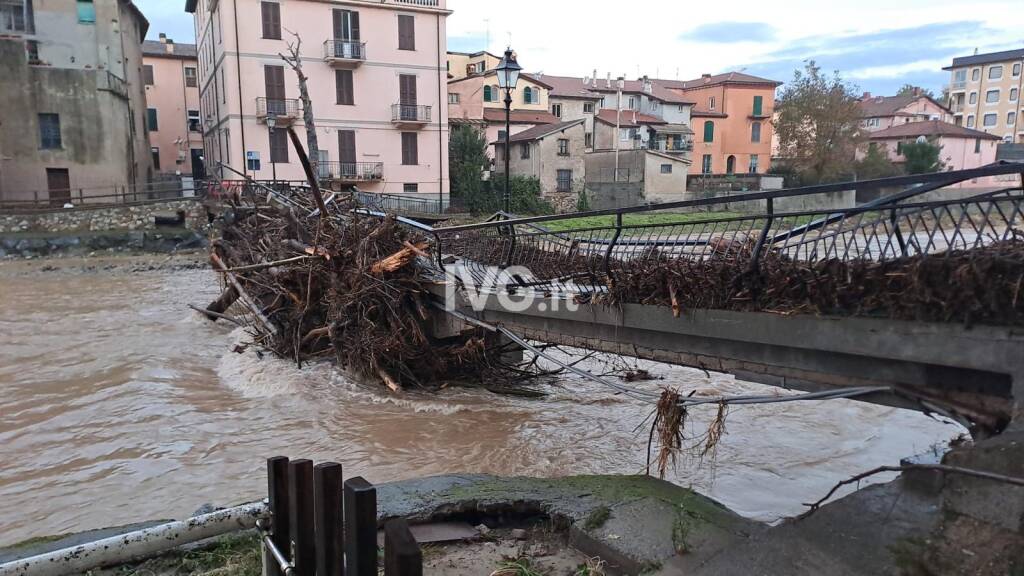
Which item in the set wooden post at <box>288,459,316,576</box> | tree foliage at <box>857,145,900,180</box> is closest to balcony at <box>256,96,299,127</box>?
wooden post at <box>288,459,316,576</box>

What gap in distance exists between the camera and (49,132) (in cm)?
3186

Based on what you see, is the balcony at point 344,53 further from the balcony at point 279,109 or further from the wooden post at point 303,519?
the wooden post at point 303,519

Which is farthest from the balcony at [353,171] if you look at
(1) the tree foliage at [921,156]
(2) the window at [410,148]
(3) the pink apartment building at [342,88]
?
(1) the tree foliage at [921,156]

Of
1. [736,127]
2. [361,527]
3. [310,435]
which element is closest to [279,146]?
[310,435]

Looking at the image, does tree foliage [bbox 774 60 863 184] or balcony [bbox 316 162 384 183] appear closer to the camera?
balcony [bbox 316 162 384 183]

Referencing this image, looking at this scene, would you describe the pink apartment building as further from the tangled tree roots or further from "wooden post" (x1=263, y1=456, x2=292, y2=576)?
"wooden post" (x1=263, y1=456, x2=292, y2=576)

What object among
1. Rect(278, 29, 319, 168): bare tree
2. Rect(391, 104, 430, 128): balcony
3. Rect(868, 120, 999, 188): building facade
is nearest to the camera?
Rect(278, 29, 319, 168): bare tree

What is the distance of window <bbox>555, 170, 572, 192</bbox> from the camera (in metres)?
39.8

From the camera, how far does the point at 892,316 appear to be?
429 centimetres

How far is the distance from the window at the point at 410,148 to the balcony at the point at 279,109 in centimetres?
591

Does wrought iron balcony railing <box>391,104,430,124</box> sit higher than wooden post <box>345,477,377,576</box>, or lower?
higher

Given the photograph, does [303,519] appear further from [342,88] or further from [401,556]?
[342,88]

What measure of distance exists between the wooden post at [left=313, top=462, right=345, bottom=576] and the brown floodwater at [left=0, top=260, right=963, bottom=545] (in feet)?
14.6

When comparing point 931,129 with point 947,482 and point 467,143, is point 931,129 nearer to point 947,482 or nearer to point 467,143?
point 467,143
